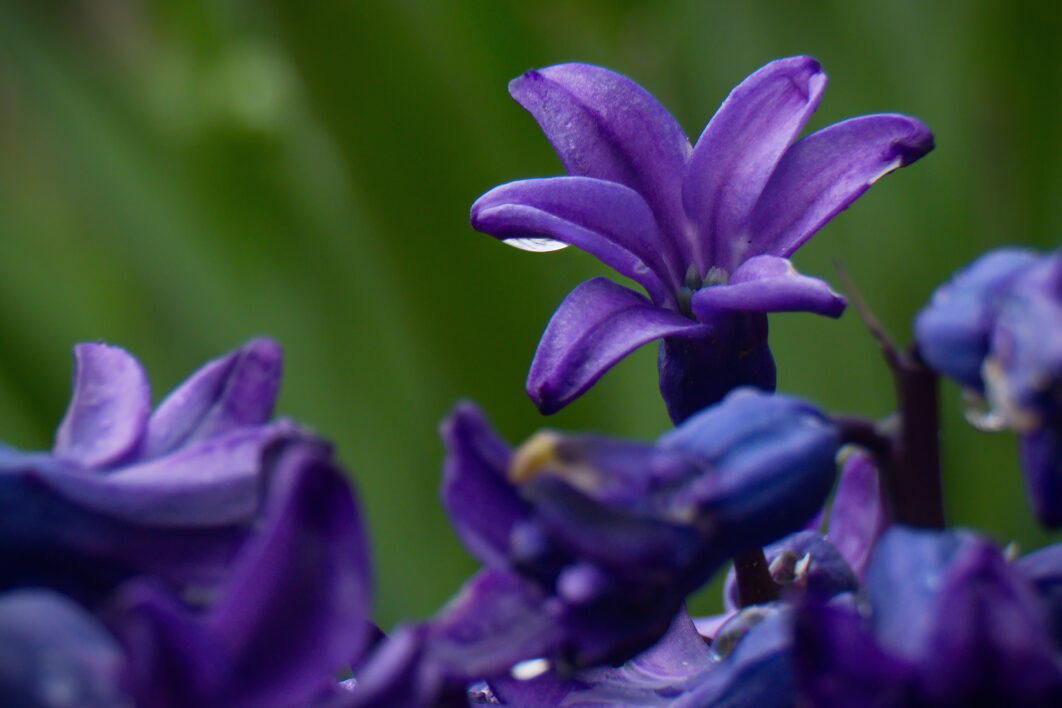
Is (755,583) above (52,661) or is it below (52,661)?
below

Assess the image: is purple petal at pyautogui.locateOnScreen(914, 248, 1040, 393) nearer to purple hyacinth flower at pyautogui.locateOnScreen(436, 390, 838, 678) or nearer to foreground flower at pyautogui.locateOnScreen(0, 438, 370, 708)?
purple hyacinth flower at pyautogui.locateOnScreen(436, 390, 838, 678)

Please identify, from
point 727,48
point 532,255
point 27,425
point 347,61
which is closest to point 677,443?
point 532,255

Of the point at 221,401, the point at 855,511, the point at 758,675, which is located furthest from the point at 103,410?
the point at 855,511

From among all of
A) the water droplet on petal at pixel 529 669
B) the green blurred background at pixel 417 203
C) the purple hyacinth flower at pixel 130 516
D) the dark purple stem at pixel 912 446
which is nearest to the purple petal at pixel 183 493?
the purple hyacinth flower at pixel 130 516

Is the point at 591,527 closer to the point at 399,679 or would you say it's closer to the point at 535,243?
the point at 399,679

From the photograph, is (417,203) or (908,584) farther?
(417,203)

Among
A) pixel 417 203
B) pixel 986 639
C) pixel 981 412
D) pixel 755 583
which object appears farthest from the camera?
pixel 417 203

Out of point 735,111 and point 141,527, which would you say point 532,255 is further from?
point 141,527

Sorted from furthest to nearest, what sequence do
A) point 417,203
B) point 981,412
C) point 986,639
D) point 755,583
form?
point 417,203 → point 755,583 → point 981,412 → point 986,639
